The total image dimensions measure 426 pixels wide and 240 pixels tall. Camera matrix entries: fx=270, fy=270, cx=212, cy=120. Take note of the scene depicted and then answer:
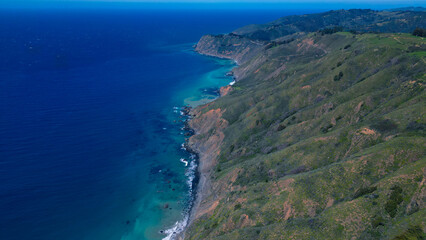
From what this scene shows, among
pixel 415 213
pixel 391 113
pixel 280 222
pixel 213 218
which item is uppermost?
pixel 391 113

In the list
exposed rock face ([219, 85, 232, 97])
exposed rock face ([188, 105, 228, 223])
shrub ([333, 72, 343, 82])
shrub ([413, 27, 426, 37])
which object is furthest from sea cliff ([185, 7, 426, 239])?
exposed rock face ([219, 85, 232, 97])

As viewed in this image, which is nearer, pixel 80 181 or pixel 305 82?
pixel 80 181

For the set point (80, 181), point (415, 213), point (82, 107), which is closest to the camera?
point (415, 213)

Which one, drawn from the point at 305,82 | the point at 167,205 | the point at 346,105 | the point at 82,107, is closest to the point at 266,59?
the point at 305,82

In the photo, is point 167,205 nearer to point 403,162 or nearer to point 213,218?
point 213,218

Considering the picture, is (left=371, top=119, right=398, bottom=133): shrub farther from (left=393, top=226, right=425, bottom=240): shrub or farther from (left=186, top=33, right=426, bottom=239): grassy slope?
(left=393, top=226, right=425, bottom=240): shrub

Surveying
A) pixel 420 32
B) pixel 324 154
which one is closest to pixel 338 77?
pixel 324 154

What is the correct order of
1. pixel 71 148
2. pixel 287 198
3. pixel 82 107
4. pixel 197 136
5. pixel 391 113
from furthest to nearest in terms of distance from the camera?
pixel 82 107 < pixel 197 136 < pixel 71 148 < pixel 391 113 < pixel 287 198
